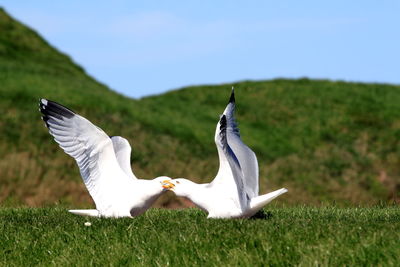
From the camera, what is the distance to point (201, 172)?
26.6 meters

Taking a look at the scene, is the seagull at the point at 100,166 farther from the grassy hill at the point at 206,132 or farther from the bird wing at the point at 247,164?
the grassy hill at the point at 206,132

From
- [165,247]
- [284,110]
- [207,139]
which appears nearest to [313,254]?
[165,247]

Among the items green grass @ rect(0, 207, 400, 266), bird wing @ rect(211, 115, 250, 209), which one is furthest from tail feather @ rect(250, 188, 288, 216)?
green grass @ rect(0, 207, 400, 266)

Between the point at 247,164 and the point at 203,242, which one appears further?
the point at 247,164

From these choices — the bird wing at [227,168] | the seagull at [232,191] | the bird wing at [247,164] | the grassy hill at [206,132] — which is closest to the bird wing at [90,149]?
the seagull at [232,191]

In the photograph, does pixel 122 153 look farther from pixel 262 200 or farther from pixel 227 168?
pixel 262 200

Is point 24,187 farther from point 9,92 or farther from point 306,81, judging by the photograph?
point 306,81

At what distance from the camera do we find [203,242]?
26.8 feet

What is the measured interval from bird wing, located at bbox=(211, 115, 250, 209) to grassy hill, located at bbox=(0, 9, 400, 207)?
9896 mm

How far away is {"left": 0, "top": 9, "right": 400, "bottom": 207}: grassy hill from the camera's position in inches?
958

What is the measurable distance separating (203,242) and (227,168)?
5.73 feet

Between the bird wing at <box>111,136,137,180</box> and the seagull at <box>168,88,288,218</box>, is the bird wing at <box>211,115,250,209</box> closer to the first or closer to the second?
the seagull at <box>168,88,288,218</box>

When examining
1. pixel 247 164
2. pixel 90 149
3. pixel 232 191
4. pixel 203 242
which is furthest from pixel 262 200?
pixel 90 149

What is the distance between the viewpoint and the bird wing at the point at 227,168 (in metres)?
8.79
